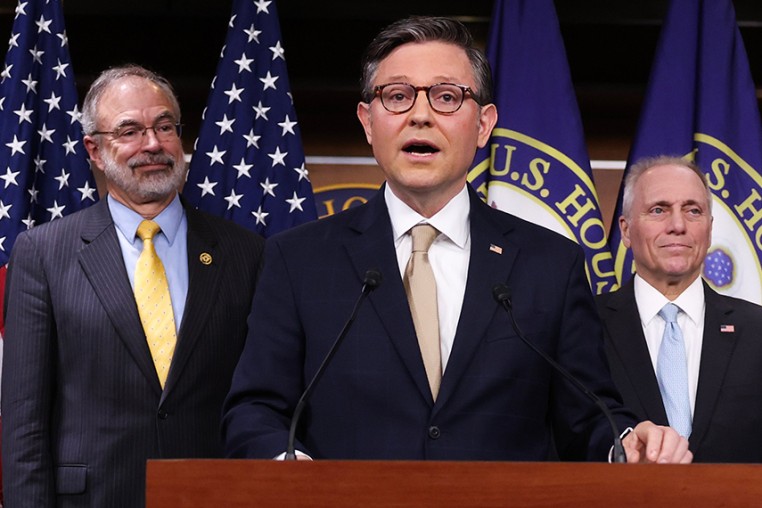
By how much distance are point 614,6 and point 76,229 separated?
226 cm

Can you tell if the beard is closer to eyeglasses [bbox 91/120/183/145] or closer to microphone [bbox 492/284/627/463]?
eyeglasses [bbox 91/120/183/145]

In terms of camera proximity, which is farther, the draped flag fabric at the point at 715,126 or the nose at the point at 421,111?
the draped flag fabric at the point at 715,126

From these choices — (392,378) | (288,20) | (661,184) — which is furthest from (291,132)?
(392,378)

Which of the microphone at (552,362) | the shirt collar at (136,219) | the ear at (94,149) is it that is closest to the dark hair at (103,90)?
the ear at (94,149)

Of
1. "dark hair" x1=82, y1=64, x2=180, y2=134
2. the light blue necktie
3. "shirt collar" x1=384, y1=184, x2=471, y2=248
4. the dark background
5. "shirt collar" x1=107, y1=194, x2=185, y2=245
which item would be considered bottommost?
the light blue necktie

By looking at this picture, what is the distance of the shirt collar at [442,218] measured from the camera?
2316mm

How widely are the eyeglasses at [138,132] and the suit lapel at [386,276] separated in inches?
49.6

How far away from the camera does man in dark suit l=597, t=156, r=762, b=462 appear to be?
3154 millimetres

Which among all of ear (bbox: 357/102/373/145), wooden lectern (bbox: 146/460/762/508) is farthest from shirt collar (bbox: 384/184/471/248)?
wooden lectern (bbox: 146/460/762/508)

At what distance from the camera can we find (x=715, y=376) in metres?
3.20

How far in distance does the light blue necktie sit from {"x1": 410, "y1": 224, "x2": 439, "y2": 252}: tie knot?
1.20m

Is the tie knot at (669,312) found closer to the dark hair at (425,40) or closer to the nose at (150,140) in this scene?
the dark hair at (425,40)

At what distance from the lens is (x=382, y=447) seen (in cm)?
210

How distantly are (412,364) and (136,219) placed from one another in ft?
4.81
